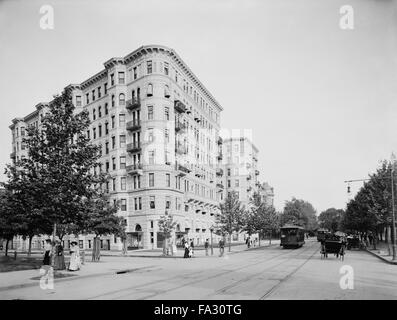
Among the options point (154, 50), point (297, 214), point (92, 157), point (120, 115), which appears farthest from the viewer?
point (297, 214)

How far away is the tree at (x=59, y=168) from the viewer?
19.0 m

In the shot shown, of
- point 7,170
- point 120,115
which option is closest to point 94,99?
point 120,115

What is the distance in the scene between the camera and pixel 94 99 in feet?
204

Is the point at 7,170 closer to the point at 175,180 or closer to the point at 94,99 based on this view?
the point at 175,180

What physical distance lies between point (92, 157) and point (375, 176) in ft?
98.7

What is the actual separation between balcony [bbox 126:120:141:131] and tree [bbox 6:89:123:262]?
32811 mm

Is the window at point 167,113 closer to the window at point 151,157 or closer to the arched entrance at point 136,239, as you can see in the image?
the window at point 151,157

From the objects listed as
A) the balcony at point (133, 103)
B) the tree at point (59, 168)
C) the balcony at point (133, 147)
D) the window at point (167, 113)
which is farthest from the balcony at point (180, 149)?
the tree at point (59, 168)

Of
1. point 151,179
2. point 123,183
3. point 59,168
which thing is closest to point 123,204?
point 123,183

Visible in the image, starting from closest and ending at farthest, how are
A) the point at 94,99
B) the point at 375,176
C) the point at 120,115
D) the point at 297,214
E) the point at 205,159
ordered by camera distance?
the point at 375,176 < the point at 120,115 < the point at 94,99 < the point at 205,159 < the point at 297,214

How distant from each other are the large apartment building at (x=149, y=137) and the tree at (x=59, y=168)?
102 feet

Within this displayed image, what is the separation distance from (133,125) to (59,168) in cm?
3549

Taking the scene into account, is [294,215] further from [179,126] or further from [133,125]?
[133,125]
